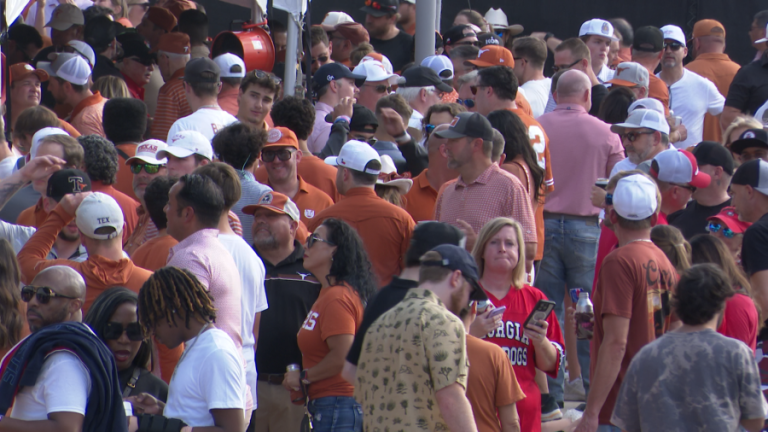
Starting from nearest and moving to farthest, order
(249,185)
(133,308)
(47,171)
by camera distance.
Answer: (133,308)
(47,171)
(249,185)

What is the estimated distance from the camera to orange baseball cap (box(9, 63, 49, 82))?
278 inches

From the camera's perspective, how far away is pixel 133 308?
394 cm

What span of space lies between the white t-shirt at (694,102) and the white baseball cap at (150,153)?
16.7ft

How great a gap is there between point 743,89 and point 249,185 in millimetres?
5060

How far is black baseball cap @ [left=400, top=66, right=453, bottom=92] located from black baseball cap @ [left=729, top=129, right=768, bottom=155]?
229cm

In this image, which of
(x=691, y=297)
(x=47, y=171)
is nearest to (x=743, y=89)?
(x=691, y=297)

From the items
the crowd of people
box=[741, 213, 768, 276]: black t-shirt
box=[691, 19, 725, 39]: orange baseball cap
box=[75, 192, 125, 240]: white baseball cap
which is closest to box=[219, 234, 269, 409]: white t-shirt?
the crowd of people

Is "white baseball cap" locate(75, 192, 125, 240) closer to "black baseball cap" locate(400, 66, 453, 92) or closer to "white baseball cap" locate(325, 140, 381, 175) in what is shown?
"white baseball cap" locate(325, 140, 381, 175)

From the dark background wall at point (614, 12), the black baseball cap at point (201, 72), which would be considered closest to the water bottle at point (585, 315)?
the black baseball cap at point (201, 72)

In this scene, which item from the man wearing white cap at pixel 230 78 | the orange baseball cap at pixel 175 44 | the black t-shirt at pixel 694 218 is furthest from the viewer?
the orange baseball cap at pixel 175 44

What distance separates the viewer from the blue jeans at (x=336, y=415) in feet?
15.7

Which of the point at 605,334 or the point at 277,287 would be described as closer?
the point at 605,334

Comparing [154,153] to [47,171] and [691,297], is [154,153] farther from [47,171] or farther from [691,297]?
[691,297]

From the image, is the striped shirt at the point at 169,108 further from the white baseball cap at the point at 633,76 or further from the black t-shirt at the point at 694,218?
the black t-shirt at the point at 694,218
